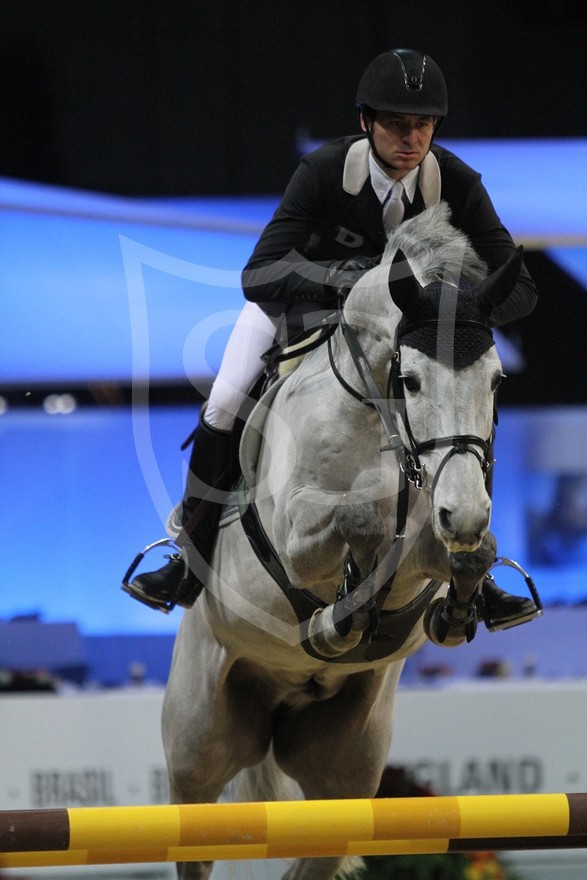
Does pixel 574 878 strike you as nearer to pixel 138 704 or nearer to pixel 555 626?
pixel 555 626

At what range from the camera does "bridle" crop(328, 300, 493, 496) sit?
2.23 m

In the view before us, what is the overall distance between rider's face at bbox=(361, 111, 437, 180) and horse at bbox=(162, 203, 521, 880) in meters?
0.24

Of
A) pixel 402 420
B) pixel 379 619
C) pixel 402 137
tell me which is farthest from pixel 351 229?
pixel 379 619

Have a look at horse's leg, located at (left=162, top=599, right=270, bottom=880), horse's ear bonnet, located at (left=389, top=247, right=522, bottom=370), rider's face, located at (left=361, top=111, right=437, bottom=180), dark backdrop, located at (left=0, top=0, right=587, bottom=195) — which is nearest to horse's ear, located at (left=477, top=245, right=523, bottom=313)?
horse's ear bonnet, located at (left=389, top=247, right=522, bottom=370)

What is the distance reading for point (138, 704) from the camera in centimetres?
462

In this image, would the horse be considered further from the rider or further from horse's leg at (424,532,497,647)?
the rider

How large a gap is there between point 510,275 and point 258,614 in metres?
1.06

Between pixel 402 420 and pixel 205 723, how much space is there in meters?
1.36

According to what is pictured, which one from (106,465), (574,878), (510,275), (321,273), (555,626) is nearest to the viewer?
(510,275)

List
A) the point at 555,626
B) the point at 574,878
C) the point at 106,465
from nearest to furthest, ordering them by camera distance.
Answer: the point at 574,878 → the point at 555,626 → the point at 106,465

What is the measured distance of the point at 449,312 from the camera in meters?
2.37

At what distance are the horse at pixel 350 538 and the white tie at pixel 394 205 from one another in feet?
0.89

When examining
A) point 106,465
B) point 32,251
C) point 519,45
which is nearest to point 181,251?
point 32,251

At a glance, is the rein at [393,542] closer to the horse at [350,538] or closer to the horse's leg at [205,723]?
the horse at [350,538]
